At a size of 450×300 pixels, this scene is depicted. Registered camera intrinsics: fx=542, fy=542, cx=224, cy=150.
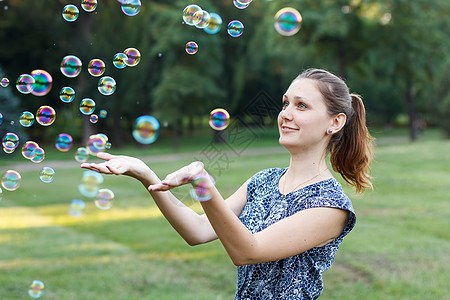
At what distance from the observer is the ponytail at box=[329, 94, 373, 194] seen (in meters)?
2.27

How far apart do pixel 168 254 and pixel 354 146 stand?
14.0 feet

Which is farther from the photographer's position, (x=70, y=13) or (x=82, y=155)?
(x=70, y=13)

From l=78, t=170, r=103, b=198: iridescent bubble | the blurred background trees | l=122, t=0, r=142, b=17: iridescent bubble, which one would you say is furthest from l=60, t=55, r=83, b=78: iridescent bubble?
the blurred background trees

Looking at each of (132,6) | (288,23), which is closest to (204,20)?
(132,6)

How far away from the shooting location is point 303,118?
6.59 feet

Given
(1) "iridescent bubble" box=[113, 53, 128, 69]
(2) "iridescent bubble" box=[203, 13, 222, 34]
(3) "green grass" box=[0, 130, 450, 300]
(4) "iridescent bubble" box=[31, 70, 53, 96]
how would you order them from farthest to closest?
(3) "green grass" box=[0, 130, 450, 300] < (4) "iridescent bubble" box=[31, 70, 53, 96] < (2) "iridescent bubble" box=[203, 13, 222, 34] < (1) "iridescent bubble" box=[113, 53, 128, 69]

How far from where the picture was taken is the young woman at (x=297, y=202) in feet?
6.11

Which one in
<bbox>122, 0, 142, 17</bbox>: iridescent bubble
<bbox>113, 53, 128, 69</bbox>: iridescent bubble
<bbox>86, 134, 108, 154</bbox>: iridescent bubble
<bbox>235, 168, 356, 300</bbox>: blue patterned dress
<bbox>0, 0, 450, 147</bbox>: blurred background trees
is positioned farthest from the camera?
<bbox>0, 0, 450, 147</bbox>: blurred background trees

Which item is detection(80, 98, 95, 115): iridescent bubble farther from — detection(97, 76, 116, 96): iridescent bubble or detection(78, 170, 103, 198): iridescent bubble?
detection(78, 170, 103, 198): iridescent bubble

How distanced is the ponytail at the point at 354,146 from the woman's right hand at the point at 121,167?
803mm

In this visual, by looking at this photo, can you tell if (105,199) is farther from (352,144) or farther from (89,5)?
(352,144)

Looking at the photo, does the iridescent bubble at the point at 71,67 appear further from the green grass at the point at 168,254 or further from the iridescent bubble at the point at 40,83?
the green grass at the point at 168,254

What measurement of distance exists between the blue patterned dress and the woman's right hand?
494mm

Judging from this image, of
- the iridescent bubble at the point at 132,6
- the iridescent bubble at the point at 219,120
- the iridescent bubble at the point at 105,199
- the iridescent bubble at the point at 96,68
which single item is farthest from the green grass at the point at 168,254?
the iridescent bubble at the point at 132,6
